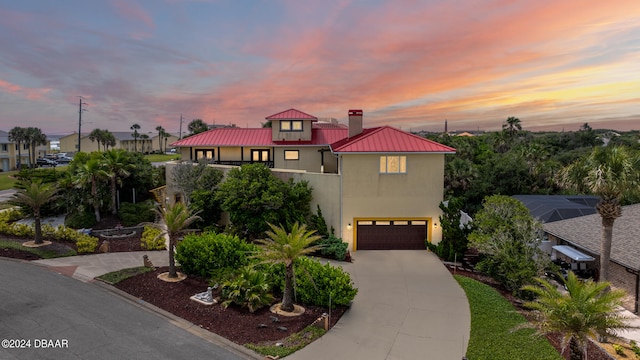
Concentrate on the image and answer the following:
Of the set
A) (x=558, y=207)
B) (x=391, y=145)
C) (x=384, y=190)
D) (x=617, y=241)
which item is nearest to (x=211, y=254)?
(x=384, y=190)

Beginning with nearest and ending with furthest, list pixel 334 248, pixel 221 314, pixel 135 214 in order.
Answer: pixel 221 314 < pixel 334 248 < pixel 135 214

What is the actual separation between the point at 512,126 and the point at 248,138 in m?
49.8

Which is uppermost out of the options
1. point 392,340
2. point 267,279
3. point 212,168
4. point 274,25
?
point 274,25

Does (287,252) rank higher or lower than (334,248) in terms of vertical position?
higher

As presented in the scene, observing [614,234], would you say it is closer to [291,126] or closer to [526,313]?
[526,313]

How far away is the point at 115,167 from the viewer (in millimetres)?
28500

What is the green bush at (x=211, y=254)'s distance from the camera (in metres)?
17.4

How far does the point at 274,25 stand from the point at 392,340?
22.9 meters

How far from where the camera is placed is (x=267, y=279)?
52.4ft

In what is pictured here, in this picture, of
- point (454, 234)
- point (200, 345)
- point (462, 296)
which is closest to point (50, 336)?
point (200, 345)

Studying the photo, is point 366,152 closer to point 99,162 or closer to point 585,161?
point 585,161

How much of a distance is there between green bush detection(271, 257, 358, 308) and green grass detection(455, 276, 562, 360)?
4.90 metres

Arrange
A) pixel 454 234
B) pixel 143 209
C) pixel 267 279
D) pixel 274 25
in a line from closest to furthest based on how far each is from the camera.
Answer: pixel 267 279 → pixel 454 234 → pixel 274 25 → pixel 143 209

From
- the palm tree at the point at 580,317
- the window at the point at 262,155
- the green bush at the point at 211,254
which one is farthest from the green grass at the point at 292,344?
the window at the point at 262,155
